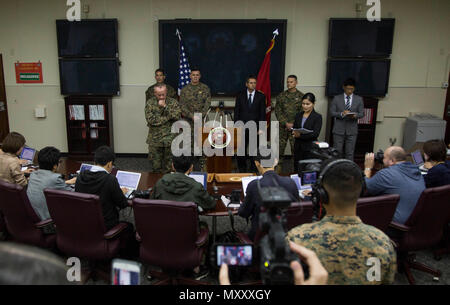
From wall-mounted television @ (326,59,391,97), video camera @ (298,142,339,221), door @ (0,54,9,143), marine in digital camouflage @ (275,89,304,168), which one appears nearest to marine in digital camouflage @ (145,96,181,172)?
marine in digital camouflage @ (275,89,304,168)

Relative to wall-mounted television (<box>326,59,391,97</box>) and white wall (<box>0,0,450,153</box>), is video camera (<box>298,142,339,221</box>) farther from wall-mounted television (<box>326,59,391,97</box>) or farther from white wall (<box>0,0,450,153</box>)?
white wall (<box>0,0,450,153</box>)

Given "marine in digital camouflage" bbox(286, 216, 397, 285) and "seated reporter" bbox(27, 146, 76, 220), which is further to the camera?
"seated reporter" bbox(27, 146, 76, 220)

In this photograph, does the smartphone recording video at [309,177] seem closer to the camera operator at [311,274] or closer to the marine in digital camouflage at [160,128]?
the camera operator at [311,274]

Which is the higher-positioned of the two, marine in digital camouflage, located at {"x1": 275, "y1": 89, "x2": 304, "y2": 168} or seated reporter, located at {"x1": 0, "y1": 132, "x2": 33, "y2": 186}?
marine in digital camouflage, located at {"x1": 275, "y1": 89, "x2": 304, "y2": 168}

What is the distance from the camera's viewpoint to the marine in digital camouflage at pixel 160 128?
515 centimetres

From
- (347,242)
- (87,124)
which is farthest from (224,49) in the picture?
(347,242)

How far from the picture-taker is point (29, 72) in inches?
270

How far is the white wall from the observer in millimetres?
6512

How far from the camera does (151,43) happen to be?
668cm

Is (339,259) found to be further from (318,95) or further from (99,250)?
(318,95)

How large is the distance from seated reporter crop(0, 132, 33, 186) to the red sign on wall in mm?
3864

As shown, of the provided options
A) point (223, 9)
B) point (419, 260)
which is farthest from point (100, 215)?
point (223, 9)

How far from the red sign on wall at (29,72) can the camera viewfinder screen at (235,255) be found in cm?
676

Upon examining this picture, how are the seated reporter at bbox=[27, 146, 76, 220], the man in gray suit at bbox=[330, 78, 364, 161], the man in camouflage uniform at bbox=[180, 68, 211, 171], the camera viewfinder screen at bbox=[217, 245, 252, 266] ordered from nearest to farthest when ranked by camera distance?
the camera viewfinder screen at bbox=[217, 245, 252, 266]
the seated reporter at bbox=[27, 146, 76, 220]
the man in gray suit at bbox=[330, 78, 364, 161]
the man in camouflage uniform at bbox=[180, 68, 211, 171]
